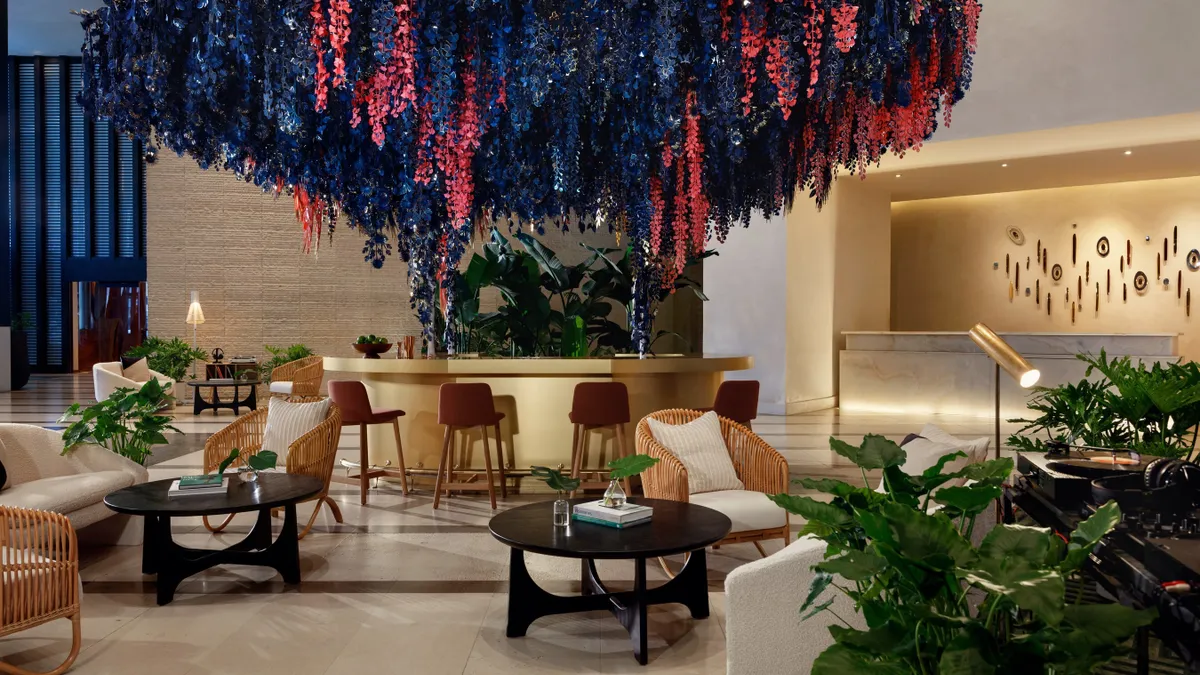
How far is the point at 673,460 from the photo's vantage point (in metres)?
4.35

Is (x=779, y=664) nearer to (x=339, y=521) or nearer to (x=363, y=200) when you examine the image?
(x=339, y=521)

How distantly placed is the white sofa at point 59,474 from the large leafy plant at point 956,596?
4.15 metres

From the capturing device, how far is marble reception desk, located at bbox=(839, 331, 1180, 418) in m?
11.7

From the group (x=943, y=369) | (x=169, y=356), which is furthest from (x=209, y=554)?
(x=943, y=369)

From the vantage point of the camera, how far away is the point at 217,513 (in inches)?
156

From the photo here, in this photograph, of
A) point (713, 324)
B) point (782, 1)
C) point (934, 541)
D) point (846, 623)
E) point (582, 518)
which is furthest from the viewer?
point (713, 324)

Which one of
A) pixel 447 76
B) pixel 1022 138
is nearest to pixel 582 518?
pixel 447 76

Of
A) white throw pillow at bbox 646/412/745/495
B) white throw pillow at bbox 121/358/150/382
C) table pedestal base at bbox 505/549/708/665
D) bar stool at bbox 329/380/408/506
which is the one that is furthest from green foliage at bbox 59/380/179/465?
white throw pillow at bbox 121/358/150/382

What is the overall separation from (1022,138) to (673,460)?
8.41 m

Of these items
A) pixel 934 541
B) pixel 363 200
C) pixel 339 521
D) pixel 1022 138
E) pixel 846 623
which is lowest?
pixel 339 521

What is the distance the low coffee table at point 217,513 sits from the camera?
13.2ft

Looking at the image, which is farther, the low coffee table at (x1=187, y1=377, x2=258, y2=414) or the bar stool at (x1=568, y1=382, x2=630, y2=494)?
the low coffee table at (x1=187, y1=377, x2=258, y2=414)

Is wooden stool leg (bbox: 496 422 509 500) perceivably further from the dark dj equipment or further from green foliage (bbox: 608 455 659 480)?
the dark dj equipment

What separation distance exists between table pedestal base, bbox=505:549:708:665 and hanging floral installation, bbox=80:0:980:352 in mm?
2108
